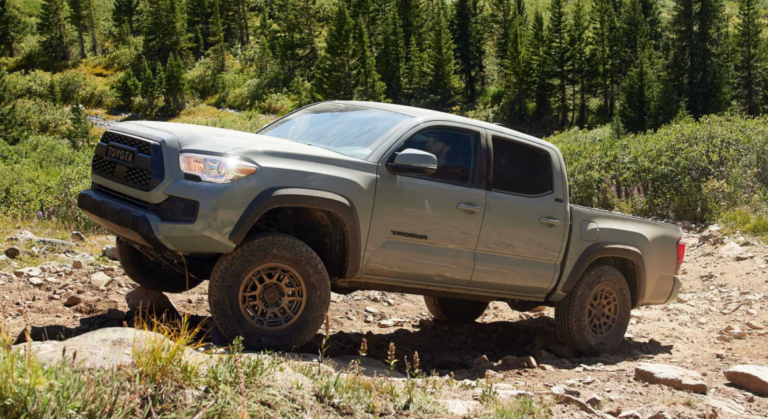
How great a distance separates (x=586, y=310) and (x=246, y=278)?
361cm

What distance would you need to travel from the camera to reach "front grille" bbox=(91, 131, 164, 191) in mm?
4473

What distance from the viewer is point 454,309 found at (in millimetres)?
7809

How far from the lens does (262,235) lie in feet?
15.2

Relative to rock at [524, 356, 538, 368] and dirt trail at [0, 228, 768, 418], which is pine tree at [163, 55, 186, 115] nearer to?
dirt trail at [0, 228, 768, 418]

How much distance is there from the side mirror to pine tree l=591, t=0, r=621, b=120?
74.5 m

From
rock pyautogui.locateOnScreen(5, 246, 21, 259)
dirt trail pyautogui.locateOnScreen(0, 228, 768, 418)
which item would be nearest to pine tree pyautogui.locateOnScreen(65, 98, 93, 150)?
rock pyautogui.locateOnScreen(5, 246, 21, 259)

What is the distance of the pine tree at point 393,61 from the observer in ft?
269

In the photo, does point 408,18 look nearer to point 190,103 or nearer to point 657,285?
point 190,103

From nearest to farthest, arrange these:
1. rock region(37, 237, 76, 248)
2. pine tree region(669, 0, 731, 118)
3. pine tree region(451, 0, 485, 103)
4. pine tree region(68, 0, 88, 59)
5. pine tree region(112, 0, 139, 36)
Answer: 1. rock region(37, 237, 76, 248)
2. pine tree region(669, 0, 731, 118)
3. pine tree region(451, 0, 485, 103)
4. pine tree region(68, 0, 88, 59)
5. pine tree region(112, 0, 139, 36)

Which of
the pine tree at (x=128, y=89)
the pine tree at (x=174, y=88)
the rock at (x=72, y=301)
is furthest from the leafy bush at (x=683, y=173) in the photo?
the pine tree at (x=128, y=89)

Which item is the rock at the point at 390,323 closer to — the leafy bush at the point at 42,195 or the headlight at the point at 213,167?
the headlight at the point at 213,167

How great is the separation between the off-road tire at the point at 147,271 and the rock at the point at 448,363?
225 centimetres

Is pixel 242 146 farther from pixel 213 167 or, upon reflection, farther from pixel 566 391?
pixel 566 391

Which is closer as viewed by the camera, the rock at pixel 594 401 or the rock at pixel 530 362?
the rock at pixel 594 401
